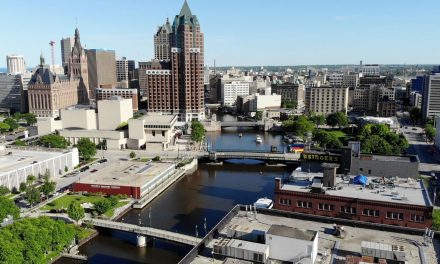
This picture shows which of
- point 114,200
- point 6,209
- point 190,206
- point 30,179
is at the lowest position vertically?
point 190,206

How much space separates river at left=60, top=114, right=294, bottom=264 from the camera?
5697 cm

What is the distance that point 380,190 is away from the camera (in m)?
56.2

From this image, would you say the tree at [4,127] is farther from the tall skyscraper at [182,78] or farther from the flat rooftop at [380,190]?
the flat rooftop at [380,190]

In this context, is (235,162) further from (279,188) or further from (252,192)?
(279,188)

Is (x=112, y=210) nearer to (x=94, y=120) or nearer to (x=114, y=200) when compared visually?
(x=114, y=200)

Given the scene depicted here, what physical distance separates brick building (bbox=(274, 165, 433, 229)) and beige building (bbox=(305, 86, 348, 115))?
138 metres

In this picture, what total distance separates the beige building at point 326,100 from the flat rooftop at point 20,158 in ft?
427

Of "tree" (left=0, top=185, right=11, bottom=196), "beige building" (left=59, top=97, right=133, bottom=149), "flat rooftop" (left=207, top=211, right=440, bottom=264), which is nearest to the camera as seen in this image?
"flat rooftop" (left=207, top=211, right=440, bottom=264)

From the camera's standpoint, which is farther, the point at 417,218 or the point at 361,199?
the point at 361,199

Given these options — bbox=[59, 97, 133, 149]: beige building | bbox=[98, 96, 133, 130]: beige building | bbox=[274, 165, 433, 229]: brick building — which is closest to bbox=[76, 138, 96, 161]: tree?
bbox=[59, 97, 133, 149]: beige building

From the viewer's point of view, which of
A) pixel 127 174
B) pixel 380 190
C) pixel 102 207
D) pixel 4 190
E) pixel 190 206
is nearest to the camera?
pixel 380 190

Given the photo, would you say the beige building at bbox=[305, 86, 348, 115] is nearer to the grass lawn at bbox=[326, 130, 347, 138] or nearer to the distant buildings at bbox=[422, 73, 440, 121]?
the grass lawn at bbox=[326, 130, 347, 138]

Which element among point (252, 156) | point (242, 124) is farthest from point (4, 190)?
point (242, 124)

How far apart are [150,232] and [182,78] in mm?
123685
